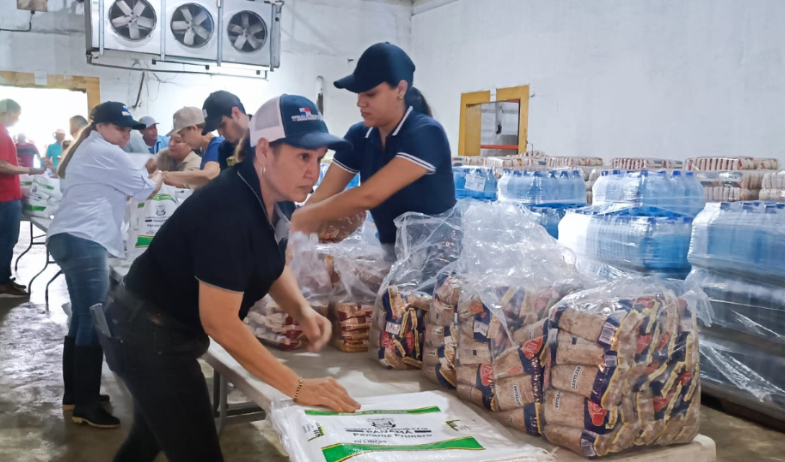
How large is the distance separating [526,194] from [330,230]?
8.88 feet

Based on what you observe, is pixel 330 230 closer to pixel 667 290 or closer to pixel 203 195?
pixel 203 195

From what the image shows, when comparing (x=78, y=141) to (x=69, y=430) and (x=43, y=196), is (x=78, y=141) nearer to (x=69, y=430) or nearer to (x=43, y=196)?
(x=69, y=430)

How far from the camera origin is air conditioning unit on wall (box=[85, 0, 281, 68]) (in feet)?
25.0

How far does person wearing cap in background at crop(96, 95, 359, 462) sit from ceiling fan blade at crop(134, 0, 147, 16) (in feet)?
23.0

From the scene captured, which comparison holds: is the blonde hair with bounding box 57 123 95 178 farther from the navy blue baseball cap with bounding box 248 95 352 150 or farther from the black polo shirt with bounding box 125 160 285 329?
the navy blue baseball cap with bounding box 248 95 352 150

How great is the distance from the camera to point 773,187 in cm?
405

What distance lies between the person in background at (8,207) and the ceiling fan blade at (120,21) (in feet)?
7.96

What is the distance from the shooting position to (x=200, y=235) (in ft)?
4.59

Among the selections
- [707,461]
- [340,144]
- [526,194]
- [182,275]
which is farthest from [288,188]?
[526,194]

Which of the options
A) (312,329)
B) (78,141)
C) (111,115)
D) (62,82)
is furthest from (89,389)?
(62,82)

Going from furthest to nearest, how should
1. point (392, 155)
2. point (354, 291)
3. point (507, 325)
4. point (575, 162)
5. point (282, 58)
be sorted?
point (282, 58), point (575, 162), point (392, 155), point (354, 291), point (507, 325)

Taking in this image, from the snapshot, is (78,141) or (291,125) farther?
(78,141)

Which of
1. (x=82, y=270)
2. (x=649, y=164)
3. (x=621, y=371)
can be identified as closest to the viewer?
(x=621, y=371)

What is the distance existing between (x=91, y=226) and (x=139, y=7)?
18.5 ft
